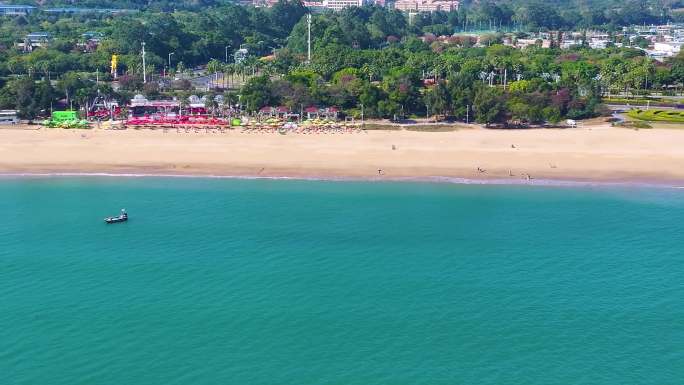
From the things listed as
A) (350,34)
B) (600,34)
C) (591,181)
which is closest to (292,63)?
(350,34)

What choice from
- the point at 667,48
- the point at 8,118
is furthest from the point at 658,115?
the point at 667,48

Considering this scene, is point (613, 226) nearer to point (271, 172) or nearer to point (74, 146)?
point (271, 172)

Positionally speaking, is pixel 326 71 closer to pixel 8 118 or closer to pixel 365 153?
pixel 8 118

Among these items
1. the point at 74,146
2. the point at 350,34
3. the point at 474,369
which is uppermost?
the point at 350,34

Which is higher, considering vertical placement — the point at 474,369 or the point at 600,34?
the point at 600,34

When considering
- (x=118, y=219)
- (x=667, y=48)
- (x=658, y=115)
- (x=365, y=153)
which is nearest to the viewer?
(x=118, y=219)
